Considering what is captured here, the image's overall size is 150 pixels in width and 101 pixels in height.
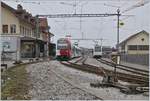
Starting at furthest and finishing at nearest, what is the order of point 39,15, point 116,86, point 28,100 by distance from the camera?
point 39,15, point 116,86, point 28,100

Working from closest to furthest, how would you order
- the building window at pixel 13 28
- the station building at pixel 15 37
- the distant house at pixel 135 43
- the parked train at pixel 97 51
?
1. the station building at pixel 15 37
2. the building window at pixel 13 28
3. the parked train at pixel 97 51
4. the distant house at pixel 135 43

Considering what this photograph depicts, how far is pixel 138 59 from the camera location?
50.0 m

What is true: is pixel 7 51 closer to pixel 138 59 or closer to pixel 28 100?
pixel 138 59

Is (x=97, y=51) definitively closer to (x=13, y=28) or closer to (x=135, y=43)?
(x=135, y=43)

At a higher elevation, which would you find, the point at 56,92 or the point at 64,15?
the point at 64,15

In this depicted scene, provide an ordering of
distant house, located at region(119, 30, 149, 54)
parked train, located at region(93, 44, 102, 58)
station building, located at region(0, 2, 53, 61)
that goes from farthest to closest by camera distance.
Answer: distant house, located at region(119, 30, 149, 54)
parked train, located at region(93, 44, 102, 58)
station building, located at region(0, 2, 53, 61)

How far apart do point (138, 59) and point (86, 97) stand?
127 feet

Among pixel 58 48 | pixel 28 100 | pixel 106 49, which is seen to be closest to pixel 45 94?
pixel 28 100

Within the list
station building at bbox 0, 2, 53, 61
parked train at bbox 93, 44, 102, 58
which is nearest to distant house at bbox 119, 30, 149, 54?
parked train at bbox 93, 44, 102, 58

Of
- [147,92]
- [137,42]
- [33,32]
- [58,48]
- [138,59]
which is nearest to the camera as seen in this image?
[147,92]

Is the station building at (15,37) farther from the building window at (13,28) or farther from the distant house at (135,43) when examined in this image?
the distant house at (135,43)

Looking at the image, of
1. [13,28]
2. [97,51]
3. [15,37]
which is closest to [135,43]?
[97,51]

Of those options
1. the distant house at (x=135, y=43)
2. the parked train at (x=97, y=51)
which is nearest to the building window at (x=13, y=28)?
the parked train at (x=97, y=51)

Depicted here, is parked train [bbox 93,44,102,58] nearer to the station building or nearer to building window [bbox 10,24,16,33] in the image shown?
the station building
